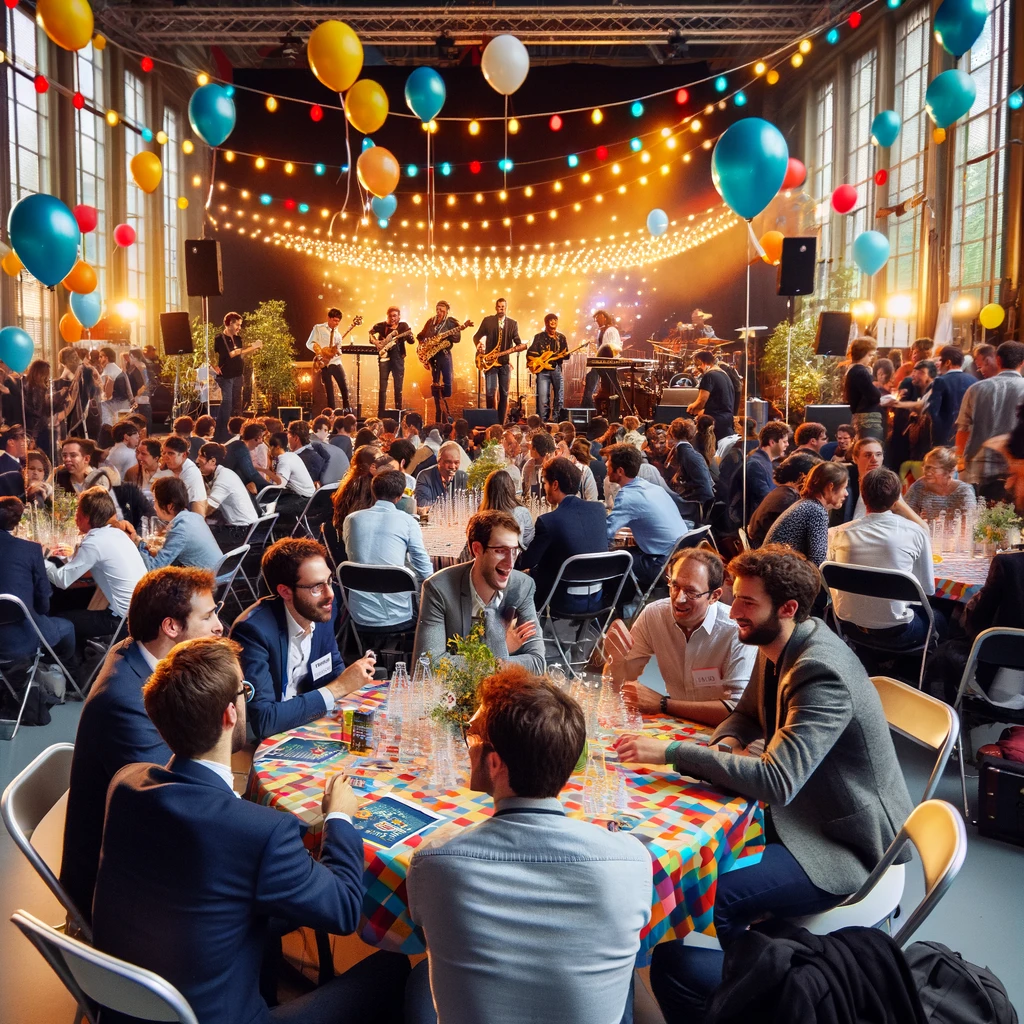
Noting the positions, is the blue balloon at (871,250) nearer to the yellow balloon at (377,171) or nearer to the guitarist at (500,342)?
the yellow balloon at (377,171)

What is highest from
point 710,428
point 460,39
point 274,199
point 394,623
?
point 460,39

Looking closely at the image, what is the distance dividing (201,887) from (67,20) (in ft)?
26.7

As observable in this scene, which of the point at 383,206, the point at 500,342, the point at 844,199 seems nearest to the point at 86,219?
the point at 383,206

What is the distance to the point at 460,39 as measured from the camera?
14.4 meters

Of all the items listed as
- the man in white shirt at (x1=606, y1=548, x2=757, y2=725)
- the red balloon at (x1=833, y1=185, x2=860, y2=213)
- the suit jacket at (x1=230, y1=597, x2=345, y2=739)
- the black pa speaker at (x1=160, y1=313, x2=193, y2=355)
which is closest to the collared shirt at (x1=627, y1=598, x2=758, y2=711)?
the man in white shirt at (x1=606, y1=548, x2=757, y2=725)

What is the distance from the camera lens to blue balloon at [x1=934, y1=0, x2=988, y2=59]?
7.06 metres

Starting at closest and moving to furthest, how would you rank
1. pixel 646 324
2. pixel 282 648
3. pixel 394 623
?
pixel 282 648 < pixel 394 623 < pixel 646 324

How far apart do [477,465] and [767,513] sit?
2.08m

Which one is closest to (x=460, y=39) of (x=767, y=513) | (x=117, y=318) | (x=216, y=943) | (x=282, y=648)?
(x=117, y=318)

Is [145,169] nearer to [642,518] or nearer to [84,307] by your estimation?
[84,307]

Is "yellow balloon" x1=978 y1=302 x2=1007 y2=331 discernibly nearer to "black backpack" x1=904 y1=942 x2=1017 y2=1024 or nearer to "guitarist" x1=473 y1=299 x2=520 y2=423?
"guitarist" x1=473 y1=299 x2=520 y2=423

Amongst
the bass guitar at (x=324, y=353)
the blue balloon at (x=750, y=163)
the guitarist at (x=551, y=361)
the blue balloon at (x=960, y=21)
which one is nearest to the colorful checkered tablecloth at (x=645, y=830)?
the blue balloon at (x=750, y=163)

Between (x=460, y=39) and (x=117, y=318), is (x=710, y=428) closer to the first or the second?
(x=460, y=39)

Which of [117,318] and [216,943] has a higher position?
[117,318]
